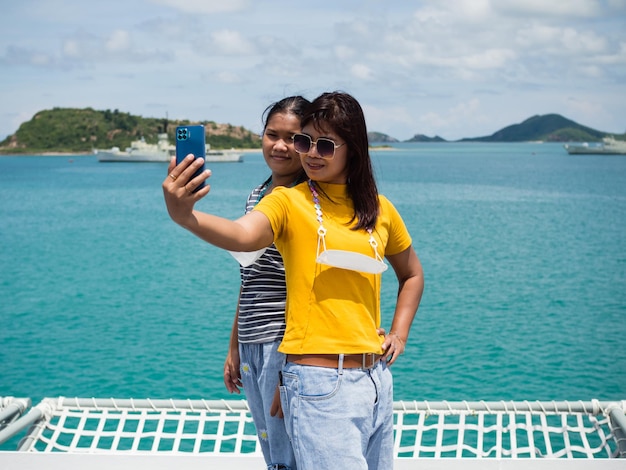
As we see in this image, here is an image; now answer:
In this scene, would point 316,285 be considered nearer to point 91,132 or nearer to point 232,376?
point 232,376

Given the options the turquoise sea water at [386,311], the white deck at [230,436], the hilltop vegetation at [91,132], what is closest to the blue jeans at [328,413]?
the turquoise sea water at [386,311]

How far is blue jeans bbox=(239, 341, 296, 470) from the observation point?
1.96 metres

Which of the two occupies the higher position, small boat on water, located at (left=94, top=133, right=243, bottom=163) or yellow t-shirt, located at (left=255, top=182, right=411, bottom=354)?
yellow t-shirt, located at (left=255, top=182, right=411, bottom=354)

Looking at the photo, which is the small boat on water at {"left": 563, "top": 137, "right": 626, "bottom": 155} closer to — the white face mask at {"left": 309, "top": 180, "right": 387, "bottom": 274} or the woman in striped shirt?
the woman in striped shirt

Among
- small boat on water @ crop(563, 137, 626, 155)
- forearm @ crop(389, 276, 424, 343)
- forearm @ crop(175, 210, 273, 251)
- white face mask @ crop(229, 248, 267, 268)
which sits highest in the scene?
forearm @ crop(175, 210, 273, 251)

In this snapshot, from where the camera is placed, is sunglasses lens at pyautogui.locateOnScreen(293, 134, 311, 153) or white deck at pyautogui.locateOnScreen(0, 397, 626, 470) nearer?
sunglasses lens at pyautogui.locateOnScreen(293, 134, 311, 153)

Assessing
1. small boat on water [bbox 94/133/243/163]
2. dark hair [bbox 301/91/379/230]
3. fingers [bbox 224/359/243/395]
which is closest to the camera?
dark hair [bbox 301/91/379/230]

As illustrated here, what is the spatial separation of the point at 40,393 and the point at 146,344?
1.90 m

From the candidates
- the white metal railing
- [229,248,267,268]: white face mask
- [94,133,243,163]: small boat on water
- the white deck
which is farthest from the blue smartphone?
[94,133,243,163]: small boat on water

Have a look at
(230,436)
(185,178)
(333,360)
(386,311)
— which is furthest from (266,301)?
(386,311)

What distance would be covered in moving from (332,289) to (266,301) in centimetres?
27

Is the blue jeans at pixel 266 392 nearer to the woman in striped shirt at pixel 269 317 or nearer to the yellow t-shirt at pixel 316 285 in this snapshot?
the woman in striped shirt at pixel 269 317

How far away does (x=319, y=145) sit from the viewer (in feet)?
5.98

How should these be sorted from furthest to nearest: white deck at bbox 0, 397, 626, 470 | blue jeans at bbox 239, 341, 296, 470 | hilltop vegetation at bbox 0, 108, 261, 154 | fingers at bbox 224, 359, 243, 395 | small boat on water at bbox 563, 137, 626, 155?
hilltop vegetation at bbox 0, 108, 261, 154, small boat on water at bbox 563, 137, 626, 155, white deck at bbox 0, 397, 626, 470, fingers at bbox 224, 359, 243, 395, blue jeans at bbox 239, 341, 296, 470
